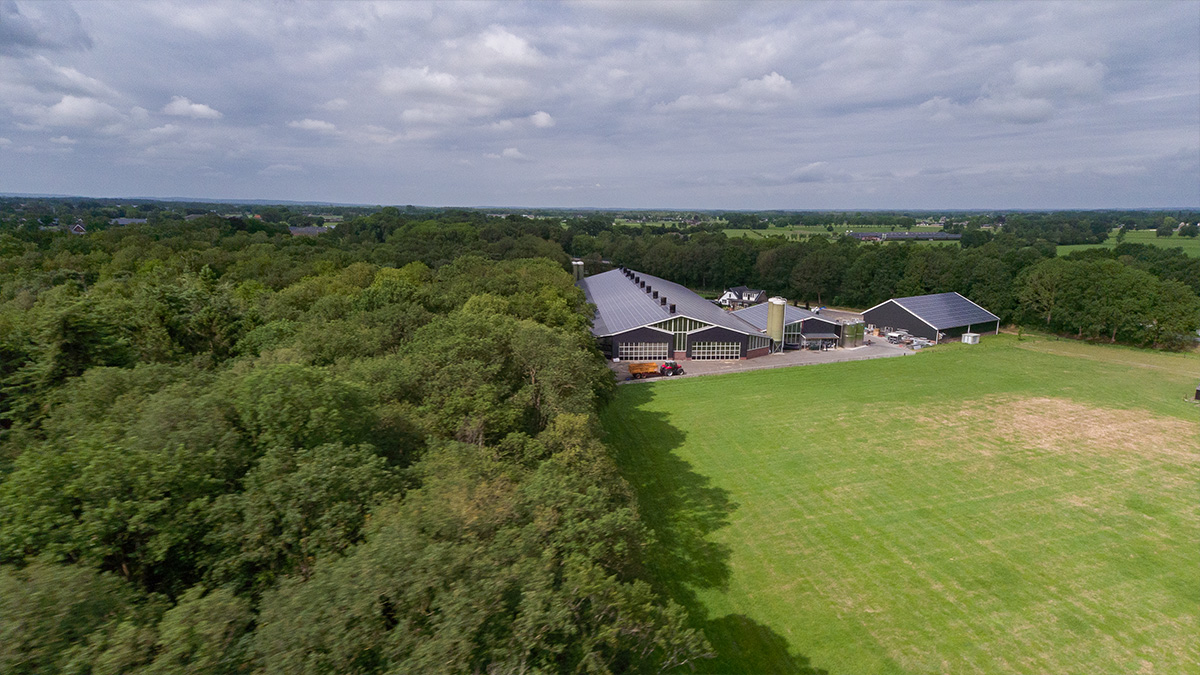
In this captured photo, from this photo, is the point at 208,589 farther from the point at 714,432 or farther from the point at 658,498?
the point at 714,432

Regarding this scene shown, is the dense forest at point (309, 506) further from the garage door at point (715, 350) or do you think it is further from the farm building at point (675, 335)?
the garage door at point (715, 350)

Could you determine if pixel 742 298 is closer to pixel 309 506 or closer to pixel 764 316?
pixel 764 316

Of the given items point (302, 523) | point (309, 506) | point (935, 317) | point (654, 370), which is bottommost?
point (654, 370)

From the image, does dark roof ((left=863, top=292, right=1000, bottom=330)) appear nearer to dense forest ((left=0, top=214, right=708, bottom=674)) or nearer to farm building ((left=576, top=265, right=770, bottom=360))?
farm building ((left=576, top=265, right=770, bottom=360))

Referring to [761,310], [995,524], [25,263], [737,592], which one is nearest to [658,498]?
[737,592]

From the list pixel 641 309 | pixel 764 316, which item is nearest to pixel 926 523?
pixel 641 309

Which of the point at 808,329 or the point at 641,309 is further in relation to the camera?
the point at 808,329
